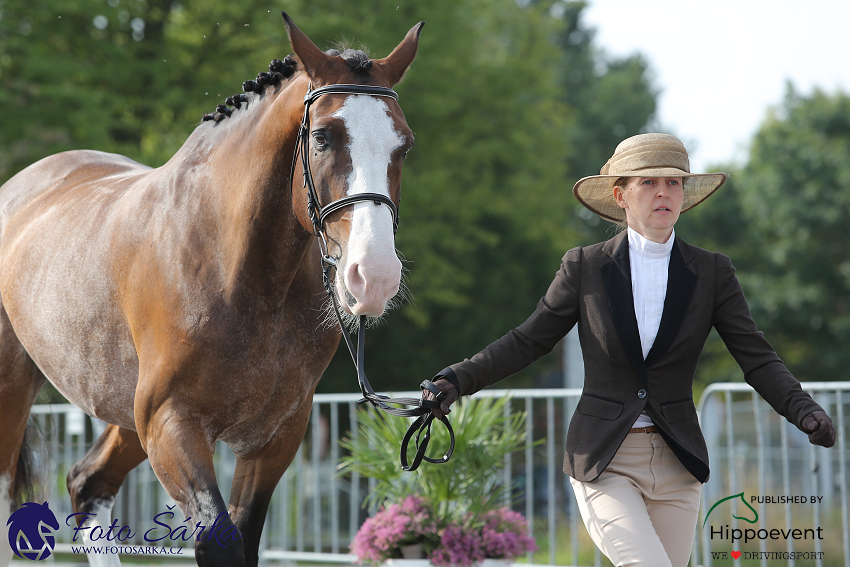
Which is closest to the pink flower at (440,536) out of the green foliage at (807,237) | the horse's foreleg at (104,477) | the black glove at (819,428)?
the horse's foreleg at (104,477)

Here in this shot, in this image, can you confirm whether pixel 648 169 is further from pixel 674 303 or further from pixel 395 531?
pixel 395 531

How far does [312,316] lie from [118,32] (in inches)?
438

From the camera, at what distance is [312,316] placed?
317 cm

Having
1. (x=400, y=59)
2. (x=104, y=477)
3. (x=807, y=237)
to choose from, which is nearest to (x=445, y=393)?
(x=400, y=59)

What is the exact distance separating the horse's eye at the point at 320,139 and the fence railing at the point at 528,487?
2.86 meters

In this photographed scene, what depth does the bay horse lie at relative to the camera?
Answer: 2691 millimetres

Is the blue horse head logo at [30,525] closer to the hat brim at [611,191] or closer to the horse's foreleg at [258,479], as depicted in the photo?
the horse's foreleg at [258,479]

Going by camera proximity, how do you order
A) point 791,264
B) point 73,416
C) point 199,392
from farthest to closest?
point 791,264 → point 73,416 → point 199,392

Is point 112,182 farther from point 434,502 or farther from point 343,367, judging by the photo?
point 343,367

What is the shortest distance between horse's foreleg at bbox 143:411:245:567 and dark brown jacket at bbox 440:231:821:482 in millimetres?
965

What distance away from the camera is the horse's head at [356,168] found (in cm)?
248

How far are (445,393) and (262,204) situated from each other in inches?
39.6

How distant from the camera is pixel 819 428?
246 centimetres

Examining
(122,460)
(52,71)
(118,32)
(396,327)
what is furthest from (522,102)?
(122,460)
